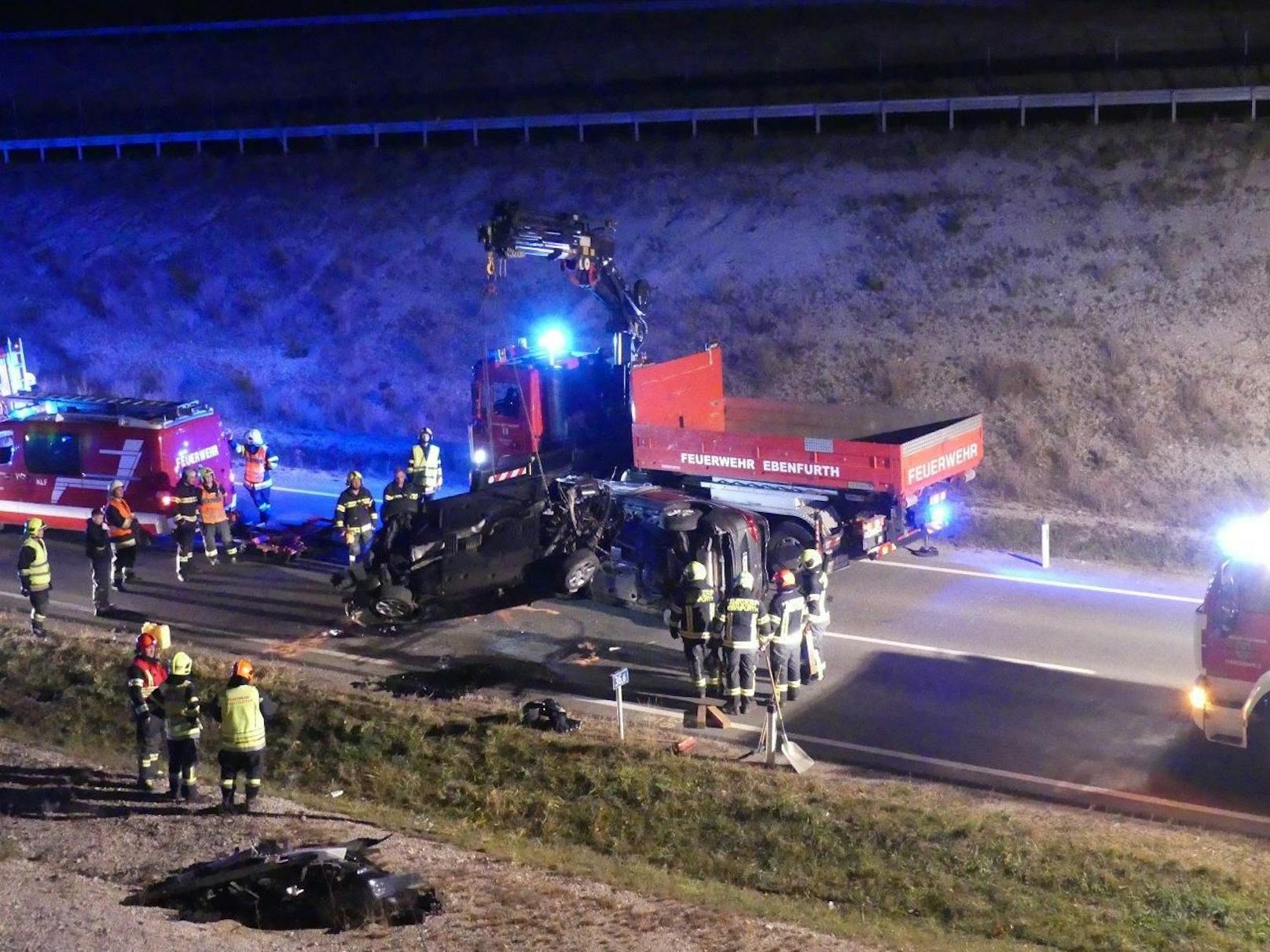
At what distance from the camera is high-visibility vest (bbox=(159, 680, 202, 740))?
11.8 meters

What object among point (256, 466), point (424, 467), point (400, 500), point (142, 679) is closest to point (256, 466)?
point (256, 466)

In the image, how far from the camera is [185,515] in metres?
18.5

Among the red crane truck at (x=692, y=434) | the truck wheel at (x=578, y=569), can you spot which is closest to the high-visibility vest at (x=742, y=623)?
Result: the truck wheel at (x=578, y=569)

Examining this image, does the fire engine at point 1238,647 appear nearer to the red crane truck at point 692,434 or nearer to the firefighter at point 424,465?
Result: the red crane truck at point 692,434

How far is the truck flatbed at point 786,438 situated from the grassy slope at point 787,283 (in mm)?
4030

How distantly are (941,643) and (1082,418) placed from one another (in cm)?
798

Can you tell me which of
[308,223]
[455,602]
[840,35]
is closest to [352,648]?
[455,602]

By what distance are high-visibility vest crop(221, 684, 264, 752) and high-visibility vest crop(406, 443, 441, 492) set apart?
Result: 8.06 metres

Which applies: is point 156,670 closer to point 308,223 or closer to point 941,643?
point 941,643

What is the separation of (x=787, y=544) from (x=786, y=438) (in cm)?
129

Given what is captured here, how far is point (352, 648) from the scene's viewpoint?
16.1 metres

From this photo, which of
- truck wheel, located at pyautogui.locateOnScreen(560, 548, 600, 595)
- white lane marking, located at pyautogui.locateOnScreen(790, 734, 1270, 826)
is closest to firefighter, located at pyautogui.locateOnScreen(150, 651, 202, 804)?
white lane marking, located at pyautogui.locateOnScreen(790, 734, 1270, 826)

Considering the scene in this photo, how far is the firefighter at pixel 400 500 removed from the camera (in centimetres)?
1673

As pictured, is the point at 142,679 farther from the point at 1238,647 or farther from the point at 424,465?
the point at 1238,647
